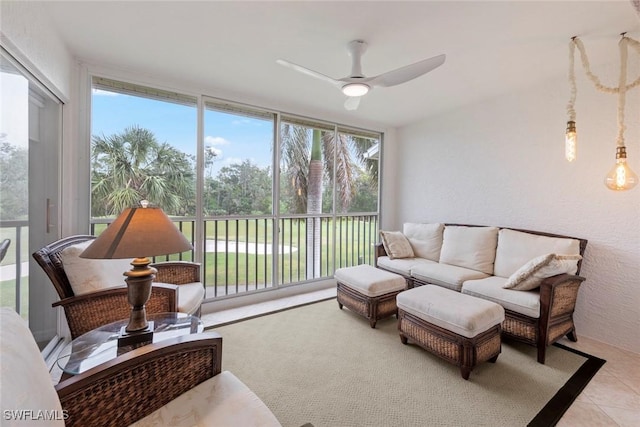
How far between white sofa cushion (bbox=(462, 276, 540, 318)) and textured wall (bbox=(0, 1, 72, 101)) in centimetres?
357

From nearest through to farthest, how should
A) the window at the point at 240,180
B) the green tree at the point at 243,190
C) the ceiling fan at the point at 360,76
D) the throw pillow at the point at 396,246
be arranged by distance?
the ceiling fan at the point at 360,76 < the window at the point at 240,180 < the green tree at the point at 243,190 < the throw pillow at the point at 396,246

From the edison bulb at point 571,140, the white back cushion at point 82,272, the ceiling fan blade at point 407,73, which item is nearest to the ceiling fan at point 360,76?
the ceiling fan blade at point 407,73

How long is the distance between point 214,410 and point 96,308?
116 cm

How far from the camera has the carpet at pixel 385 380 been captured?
1.63m

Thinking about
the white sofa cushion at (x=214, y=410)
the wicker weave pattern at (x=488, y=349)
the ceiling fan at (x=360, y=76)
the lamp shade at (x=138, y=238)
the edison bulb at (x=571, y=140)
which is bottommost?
the wicker weave pattern at (x=488, y=349)

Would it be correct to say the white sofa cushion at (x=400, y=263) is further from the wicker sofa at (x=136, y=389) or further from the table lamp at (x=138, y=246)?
the table lamp at (x=138, y=246)

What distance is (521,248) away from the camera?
110 inches

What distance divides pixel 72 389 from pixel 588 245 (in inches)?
148

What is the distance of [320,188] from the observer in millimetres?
4008

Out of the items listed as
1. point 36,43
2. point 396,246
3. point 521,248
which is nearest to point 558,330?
point 521,248

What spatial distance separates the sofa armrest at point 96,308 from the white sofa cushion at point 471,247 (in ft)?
9.81

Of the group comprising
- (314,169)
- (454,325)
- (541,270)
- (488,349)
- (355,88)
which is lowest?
(488,349)

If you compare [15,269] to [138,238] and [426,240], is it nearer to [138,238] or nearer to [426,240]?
[138,238]

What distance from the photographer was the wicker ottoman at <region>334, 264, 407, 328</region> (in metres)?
2.73
